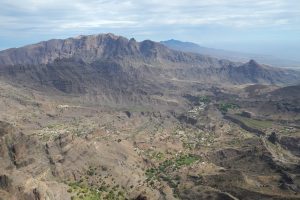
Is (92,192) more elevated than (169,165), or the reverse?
(92,192)

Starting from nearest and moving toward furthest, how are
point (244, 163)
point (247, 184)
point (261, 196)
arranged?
point (261, 196) < point (247, 184) < point (244, 163)

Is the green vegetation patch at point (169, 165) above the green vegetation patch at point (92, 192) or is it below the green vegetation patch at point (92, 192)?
below

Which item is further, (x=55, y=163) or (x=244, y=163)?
(x=244, y=163)

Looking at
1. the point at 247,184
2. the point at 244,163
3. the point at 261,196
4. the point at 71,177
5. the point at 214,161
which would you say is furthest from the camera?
the point at 214,161

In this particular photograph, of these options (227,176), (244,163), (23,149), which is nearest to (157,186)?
(227,176)

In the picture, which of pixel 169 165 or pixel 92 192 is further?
pixel 169 165

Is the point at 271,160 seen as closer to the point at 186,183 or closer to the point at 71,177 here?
the point at 186,183

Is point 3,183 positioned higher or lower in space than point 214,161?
higher

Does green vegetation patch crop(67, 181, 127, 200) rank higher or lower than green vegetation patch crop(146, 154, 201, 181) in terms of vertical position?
higher

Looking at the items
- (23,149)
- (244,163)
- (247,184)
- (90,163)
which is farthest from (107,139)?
(247,184)

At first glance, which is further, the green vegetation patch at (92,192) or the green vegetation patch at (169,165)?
the green vegetation patch at (169,165)

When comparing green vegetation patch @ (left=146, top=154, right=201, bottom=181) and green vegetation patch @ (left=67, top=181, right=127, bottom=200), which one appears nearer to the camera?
green vegetation patch @ (left=67, top=181, right=127, bottom=200)
